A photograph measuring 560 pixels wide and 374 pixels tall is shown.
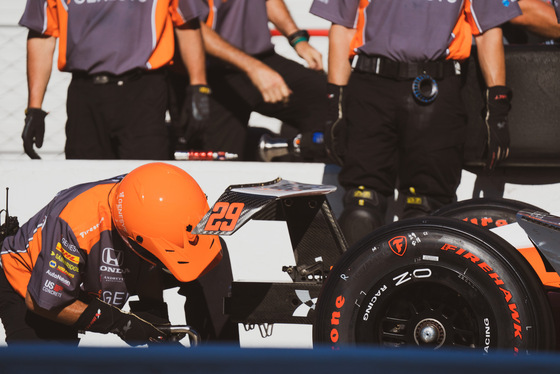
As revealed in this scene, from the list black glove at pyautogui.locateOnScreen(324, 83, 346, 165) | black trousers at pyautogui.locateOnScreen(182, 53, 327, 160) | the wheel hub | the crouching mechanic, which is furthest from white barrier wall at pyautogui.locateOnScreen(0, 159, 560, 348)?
the wheel hub

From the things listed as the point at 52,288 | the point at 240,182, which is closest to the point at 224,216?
the point at 52,288

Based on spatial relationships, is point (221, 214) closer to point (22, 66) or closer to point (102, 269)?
point (102, 269)

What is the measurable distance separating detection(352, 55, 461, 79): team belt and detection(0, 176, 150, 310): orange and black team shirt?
145 centimetres

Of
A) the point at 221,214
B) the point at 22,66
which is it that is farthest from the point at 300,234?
the point at 22,66

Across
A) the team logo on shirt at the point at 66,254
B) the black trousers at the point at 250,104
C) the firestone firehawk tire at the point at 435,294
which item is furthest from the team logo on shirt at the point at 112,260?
the black trousers at the point at 250,104

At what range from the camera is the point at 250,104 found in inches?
215

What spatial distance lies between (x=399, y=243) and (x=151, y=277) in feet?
4.55

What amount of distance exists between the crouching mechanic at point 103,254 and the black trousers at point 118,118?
1.23m

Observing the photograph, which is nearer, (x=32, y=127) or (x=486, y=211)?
(x=486, y=211)

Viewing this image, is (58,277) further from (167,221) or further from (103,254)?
(167,221)

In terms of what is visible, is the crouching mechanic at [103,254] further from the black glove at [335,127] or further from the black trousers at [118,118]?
the black trousers at [118,118]

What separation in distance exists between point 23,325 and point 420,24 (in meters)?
2.38

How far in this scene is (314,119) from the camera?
17.9 feet

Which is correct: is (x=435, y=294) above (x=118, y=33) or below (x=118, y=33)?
below
